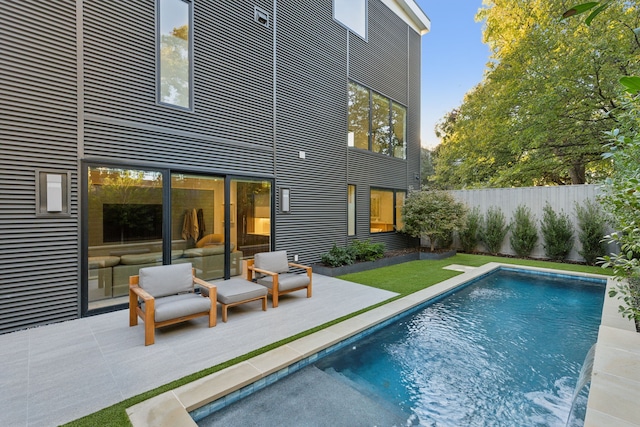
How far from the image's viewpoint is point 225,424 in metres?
2.49

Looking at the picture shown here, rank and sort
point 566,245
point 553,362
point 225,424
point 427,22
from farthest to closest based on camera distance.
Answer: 1. point 427,22
2. point 566,245
3. point 553,362
4. point 225,424

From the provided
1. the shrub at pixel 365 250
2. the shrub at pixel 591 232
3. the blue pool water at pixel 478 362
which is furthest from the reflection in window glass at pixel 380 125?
the shrub at pixel 591 232

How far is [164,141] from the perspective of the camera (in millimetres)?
5141

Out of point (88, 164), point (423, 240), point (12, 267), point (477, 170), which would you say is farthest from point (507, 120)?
point (12, 267)

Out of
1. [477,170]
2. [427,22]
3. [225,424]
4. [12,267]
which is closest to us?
[225,424]

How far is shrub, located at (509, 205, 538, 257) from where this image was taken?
32.2 ft

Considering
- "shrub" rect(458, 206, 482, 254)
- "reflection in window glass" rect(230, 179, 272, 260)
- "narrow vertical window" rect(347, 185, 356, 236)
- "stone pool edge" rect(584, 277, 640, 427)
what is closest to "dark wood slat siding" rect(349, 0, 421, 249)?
"narrow vertical window" rect(347, 185, 356, 236)

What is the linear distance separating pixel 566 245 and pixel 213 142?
10.3m

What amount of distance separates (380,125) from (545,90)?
227 inches

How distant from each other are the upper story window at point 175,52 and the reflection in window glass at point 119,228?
144 cm

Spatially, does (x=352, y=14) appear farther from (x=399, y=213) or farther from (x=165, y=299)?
(x=165, y=299)

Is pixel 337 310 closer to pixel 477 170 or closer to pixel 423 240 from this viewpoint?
pixel 423 240

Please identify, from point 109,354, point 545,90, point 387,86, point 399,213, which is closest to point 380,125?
point 387,86

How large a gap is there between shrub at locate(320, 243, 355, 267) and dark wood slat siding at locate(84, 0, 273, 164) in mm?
2598
